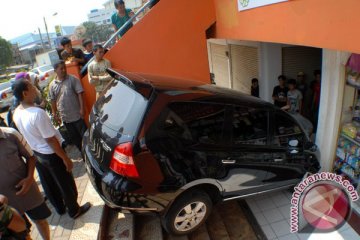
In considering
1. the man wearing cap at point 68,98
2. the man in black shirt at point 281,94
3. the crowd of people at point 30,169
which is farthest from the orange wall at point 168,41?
the man in black shirt at point 281,94

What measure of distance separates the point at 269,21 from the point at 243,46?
5.22 meters

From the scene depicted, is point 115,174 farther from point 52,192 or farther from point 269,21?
point 269,21

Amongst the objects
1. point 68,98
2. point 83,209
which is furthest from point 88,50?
point 83,209

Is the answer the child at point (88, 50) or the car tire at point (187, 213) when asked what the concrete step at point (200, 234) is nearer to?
the car tire at point (187, 213)

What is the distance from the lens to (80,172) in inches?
186

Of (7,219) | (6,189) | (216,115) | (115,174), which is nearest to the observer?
(7,219)

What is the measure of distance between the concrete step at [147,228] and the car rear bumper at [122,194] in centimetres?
64

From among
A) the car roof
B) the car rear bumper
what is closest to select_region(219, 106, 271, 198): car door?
the car roof

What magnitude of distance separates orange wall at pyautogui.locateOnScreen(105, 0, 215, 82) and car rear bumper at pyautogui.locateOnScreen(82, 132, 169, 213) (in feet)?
10.4

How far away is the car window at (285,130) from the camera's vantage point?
3.72 m

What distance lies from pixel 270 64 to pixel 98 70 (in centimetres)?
466

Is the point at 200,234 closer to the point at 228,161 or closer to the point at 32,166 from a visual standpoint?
the point at 228,161

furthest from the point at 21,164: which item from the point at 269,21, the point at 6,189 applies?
the point at 269,21

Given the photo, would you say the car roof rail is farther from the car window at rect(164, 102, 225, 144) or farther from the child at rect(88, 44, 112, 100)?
the child at rect(88, 44, 112, 100)
